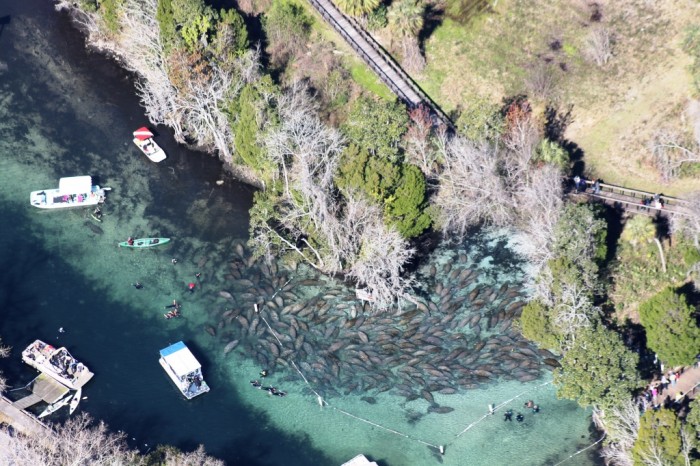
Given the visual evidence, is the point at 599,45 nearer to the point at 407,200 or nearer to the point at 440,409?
the point at 407,200

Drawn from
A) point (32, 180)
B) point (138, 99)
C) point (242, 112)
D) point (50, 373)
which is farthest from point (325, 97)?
point (50, 373)

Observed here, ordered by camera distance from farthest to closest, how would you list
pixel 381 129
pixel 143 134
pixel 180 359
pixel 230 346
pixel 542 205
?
pixel 143 134, pixel 381 129, pixel 542 205, pixel 230 346, pixel 180 359

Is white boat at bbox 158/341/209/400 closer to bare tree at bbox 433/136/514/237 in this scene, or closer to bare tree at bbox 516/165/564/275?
bare tree at bbox 433/136/514/237

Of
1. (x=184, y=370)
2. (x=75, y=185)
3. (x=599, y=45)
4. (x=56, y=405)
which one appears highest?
(x=599, y=45)

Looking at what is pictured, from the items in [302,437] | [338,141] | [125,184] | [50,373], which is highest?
[338,141]

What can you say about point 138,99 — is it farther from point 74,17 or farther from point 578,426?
point 578,426

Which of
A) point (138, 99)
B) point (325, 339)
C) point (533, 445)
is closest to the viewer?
point (533, 445)

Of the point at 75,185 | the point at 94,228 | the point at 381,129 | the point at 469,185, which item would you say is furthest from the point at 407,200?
the point at 75,185
